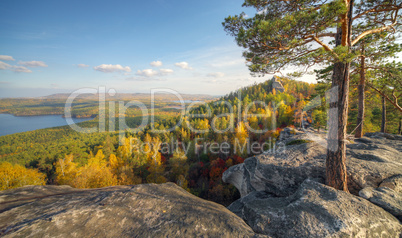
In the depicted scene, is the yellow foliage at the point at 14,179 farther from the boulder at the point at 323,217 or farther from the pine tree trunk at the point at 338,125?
the pine tree trunk at the point at 338,125

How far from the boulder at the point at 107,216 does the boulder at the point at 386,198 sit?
448cm

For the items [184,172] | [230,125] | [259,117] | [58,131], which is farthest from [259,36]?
[58,131]

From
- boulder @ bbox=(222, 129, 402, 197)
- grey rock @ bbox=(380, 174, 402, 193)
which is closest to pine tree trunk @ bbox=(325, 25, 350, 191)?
boulder @ bbox=(222, 129, 402, 197)

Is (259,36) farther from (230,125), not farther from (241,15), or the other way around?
(230,125)

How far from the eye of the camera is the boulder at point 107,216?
2891 millimetres

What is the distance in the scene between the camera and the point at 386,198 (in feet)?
14.9

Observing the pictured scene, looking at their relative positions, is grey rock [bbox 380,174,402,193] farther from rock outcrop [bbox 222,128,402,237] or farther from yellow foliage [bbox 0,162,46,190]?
yellow foliage [bbox 0,162,46,190]

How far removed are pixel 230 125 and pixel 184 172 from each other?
23.3m

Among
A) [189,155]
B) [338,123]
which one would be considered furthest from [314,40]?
[189,155]

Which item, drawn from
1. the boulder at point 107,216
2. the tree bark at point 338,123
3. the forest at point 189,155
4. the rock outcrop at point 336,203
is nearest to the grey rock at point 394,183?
the rock outcrop at point 336,203

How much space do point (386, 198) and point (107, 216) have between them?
8.32 metres

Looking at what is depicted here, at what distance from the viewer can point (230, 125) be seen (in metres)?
44.1

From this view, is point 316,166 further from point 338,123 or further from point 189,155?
point 189,155

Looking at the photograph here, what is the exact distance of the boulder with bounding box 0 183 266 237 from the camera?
289cm
